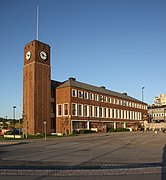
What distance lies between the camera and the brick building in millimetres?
56969

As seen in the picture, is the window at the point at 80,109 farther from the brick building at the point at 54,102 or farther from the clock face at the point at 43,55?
the clock face at the point at 43,55

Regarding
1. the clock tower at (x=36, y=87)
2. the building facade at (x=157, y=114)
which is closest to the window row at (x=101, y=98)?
the clock tower at (x=36, y=87)

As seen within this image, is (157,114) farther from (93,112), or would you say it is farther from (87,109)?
(87,109)

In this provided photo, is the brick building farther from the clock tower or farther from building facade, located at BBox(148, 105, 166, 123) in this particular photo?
building facade, located at BBox(148, 105, 166, 123)

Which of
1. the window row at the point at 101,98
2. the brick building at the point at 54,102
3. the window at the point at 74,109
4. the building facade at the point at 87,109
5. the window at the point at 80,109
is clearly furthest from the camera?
the window row at the point at 101,98

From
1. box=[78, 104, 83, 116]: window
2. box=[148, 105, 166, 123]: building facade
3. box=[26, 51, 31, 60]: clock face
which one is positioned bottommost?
box=[148, 105, 166, 123]: building facade

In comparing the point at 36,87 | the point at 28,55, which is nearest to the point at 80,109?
the point at 36,87

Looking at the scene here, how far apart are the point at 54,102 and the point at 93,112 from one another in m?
12.0

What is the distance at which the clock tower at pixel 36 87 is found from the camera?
56188 mm

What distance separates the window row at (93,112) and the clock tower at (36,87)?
449 cm

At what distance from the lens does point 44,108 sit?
193ft

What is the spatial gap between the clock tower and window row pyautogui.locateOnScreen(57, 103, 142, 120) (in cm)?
449

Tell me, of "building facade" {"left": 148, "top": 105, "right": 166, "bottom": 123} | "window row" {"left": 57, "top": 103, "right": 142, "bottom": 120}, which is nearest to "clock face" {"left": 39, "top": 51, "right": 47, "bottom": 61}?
"window row" {"left": 57, "top": 103, "right": 142, "bottom": 120}

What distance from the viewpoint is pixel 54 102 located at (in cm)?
6650
